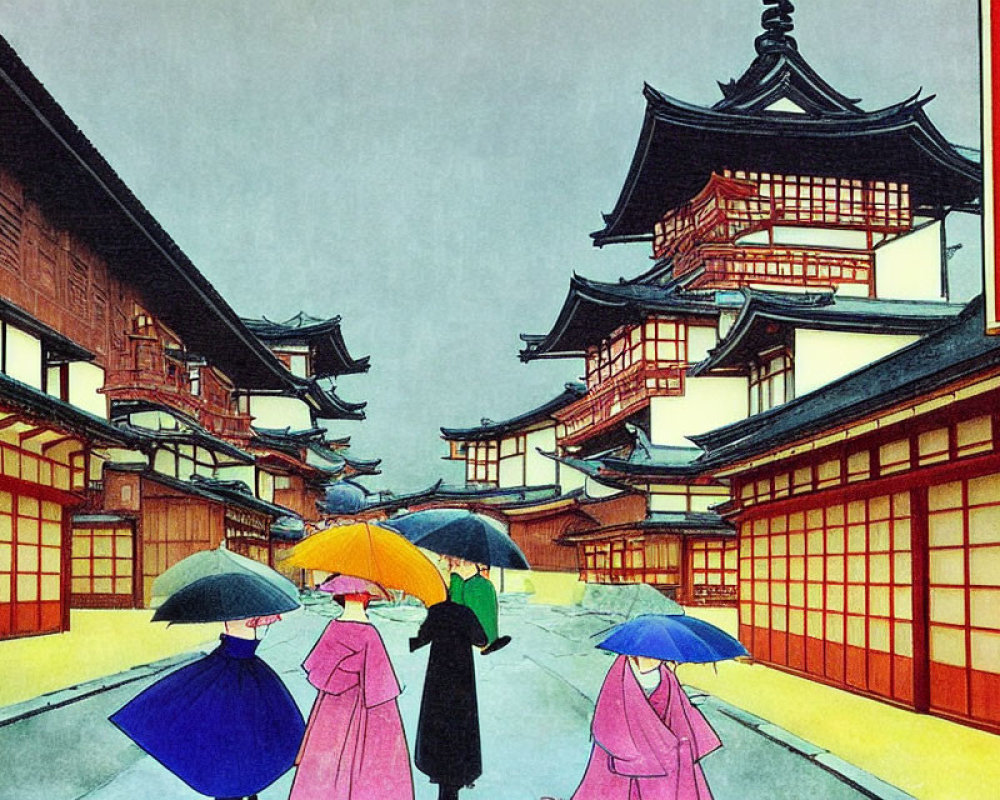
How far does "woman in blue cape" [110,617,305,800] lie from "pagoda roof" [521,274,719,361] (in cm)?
909

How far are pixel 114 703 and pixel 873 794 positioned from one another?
6175 millimetres

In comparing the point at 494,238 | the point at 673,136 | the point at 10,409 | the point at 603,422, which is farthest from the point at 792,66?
the point at 10,409

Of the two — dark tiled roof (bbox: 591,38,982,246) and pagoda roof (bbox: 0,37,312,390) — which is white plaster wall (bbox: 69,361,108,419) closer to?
pagoda roof (bbox: 0,37,312,390)

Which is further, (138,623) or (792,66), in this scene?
(792,66)

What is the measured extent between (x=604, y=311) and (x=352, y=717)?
34.1 feet

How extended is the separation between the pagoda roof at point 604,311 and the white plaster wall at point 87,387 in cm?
586

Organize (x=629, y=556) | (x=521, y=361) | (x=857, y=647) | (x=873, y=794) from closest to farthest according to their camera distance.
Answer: (x=873, y=794)
(x=857, y=647)
(x=521, y=361)
(x=629, y=556)

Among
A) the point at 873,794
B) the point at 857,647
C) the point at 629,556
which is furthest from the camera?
the point at 629,556

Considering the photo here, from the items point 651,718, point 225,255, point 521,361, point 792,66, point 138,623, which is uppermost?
point 792,66

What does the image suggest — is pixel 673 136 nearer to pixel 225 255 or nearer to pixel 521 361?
pixel 521 361

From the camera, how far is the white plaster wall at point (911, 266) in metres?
15.7

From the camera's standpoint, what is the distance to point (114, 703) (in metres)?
8.21

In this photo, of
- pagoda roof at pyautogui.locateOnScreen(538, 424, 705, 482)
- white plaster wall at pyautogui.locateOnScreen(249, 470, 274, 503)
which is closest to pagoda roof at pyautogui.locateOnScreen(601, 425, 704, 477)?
pagoda roof at pyautogui.locateOnScreen(538, 424, 705, 482)

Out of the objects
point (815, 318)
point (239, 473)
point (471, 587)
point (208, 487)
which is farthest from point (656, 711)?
point (239, 473)
